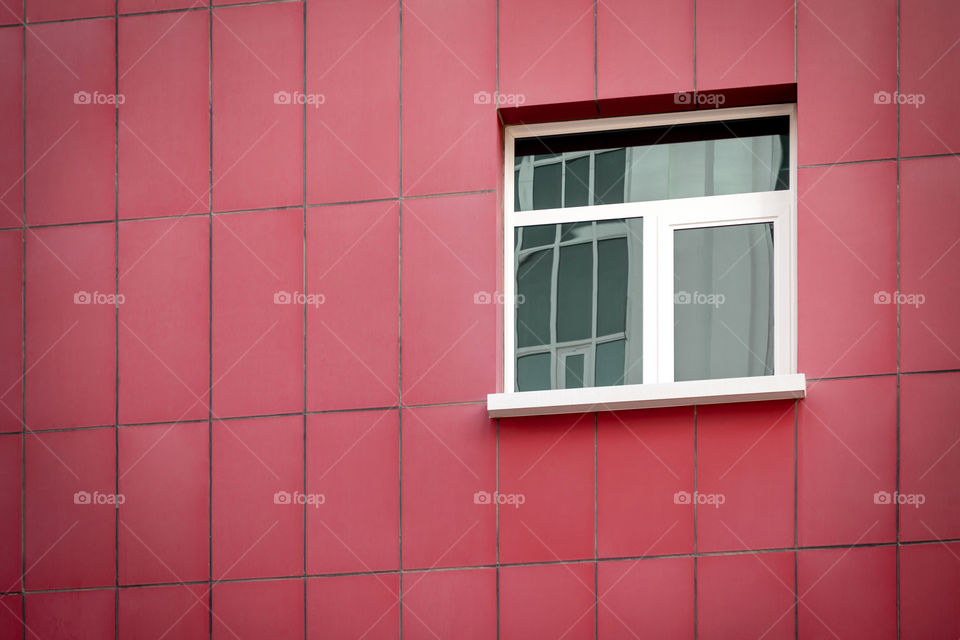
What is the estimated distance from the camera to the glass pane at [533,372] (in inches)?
306

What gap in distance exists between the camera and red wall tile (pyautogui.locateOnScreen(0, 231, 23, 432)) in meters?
7.94

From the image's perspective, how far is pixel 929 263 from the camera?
7.19 meters

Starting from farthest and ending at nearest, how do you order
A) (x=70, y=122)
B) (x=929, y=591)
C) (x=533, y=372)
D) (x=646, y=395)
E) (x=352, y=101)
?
(x=70, y=122) → (x=352, y=101) → (x=533, y=372) → (x=646, y=395) → (x=929, y=591)

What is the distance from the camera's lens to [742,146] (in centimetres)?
796

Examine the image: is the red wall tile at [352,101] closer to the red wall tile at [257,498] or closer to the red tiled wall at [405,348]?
the red tiled wall at [405,348]

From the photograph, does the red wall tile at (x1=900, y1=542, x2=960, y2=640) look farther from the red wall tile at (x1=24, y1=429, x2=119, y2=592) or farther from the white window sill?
the red wall tile at (x1=24, y1=429, x2=119, y2=592)

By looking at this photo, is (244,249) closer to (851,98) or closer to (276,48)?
(276,48)

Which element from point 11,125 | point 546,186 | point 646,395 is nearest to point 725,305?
point 646,395

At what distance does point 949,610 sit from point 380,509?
3.26 metres

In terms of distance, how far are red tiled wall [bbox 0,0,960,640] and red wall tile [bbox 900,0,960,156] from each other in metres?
0.02

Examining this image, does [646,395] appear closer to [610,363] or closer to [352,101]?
[610,363]

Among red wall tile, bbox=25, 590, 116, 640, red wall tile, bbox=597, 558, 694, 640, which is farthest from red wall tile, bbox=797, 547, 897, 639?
red wall tile, bbox=25, 590, 116, 640

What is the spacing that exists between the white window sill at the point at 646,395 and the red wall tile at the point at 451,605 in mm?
979

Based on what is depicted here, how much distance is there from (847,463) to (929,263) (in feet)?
4.08
